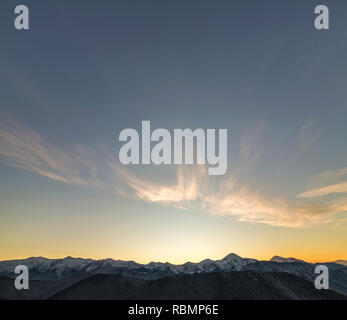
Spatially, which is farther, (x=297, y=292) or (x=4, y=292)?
(x=4, y=292)

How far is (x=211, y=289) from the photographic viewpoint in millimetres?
149875

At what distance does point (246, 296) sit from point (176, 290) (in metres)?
33.7

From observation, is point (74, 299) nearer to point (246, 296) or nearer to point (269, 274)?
point (246, 296)

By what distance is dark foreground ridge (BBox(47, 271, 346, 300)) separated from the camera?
138250mm

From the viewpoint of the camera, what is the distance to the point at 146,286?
161500 mm

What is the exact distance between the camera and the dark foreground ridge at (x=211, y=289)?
454ft

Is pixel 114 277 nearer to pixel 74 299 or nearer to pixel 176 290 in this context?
pixel 74 299

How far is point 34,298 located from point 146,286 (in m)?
80.5
